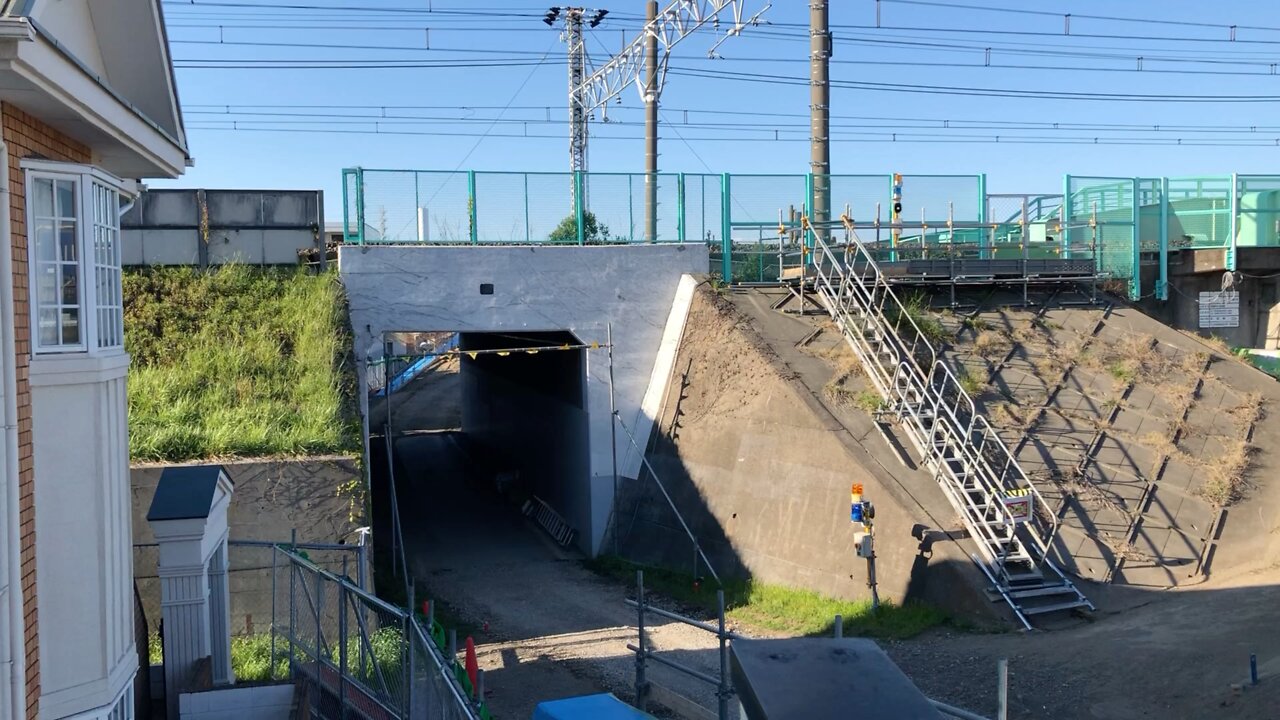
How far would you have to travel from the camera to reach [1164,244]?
2153 centimetres

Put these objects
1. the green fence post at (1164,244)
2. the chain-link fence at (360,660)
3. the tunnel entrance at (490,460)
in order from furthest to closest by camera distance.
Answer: the green fence post at (1164,244)
the tunnel entrance at (490,460)
the chain-link fence at (360,660)

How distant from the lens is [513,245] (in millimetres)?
18953

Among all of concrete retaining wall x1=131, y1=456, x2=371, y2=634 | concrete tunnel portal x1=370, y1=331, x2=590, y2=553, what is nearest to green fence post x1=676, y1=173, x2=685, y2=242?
concrete tunnel portal x1=370, y1=331, x2=590, y2=553

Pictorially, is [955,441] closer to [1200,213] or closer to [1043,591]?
[1043,591]

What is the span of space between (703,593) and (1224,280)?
13.6 m

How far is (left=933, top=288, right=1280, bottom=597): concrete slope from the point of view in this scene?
44.5ft

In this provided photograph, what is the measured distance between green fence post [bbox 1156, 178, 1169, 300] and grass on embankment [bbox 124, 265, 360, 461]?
53.7 ft

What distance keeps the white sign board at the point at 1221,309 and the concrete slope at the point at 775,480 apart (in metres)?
9.57

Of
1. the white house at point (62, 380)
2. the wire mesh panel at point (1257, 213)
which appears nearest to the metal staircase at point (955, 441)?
the wire mesh panel at point (1257, 213)

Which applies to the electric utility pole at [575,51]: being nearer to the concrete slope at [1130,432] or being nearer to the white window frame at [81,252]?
the concrete slope at [1130,432]

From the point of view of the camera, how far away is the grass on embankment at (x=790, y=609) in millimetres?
12469

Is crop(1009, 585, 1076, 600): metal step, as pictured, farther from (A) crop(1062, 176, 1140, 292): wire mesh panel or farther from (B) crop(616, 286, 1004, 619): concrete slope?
(A) crop(1062, 176, 1140, 292): wire mesh panel

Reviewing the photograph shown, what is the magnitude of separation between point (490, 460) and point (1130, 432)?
16.8 meters

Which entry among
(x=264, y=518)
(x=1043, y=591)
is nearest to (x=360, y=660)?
(x=264, y=518)
